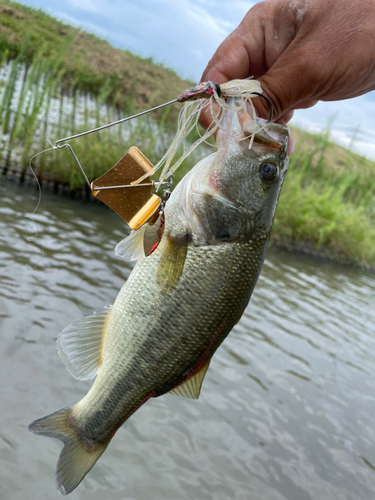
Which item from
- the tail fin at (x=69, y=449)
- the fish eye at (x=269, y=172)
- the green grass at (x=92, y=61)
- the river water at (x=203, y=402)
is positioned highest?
the green grass at (x=92, y=61)

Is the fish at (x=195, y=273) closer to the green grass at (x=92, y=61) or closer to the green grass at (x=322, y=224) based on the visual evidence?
the green grass at (x=322, y=224)

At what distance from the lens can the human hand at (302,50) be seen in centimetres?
197

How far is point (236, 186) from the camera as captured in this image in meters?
1.96

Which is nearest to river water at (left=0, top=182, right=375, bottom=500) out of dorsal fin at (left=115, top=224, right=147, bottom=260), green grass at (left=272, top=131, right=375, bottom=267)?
dorsal fin at (left=115, top=224, right=147, bottom=260)

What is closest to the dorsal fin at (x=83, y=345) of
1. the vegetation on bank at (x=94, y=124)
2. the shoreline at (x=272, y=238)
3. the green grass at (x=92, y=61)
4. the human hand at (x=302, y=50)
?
the human hand at (x=302, y=50)

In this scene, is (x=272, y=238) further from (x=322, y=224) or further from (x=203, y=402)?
(x=203, y=402)

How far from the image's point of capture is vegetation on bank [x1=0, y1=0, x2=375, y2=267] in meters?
9.99

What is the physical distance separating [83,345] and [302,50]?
64.7 inches

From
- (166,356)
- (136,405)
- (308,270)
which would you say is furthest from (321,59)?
(308,270)

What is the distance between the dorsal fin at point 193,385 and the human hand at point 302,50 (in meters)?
1.12

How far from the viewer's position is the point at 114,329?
208 centimetres

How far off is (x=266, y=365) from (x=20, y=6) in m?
25.9

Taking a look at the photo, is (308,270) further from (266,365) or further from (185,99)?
(185,99)

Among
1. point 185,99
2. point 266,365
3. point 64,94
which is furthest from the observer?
point 64,94
